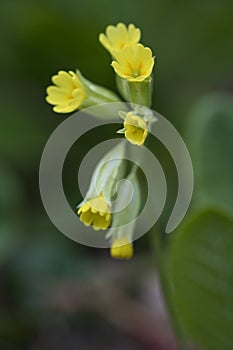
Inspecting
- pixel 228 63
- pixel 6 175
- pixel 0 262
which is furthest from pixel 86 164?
pixel 228 63

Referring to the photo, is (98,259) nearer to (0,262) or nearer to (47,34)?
(0,262)

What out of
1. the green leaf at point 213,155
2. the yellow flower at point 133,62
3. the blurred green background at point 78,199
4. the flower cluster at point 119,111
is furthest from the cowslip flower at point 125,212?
the green leaf at point 213,155

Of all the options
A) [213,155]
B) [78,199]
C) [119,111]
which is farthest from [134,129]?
[78,199]

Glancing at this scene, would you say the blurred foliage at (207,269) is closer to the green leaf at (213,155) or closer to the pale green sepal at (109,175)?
the green leaf at (213,155)

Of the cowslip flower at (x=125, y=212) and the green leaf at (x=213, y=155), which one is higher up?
the green leaf at (x=213, y=155)

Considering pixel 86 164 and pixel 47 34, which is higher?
pixel 47 34

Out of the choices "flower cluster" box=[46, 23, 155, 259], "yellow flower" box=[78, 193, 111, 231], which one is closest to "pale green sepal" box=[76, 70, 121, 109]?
"flower cluster" box=[46, 23, 155, 259]
